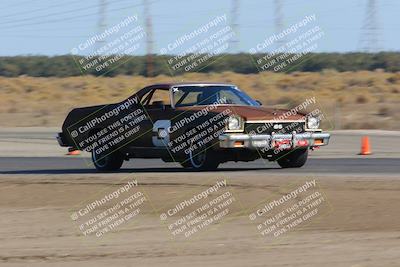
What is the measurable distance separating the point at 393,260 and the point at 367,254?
394 millimetres

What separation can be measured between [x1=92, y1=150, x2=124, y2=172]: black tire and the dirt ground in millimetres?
1954

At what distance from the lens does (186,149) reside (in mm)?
18859

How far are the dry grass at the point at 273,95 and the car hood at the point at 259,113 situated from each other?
18.7 metres

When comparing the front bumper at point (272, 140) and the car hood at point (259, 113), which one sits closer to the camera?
the front bumper at point (272, 140)

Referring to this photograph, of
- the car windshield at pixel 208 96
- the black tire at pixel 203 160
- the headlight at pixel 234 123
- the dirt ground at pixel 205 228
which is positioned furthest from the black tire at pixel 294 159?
the headlight at pixel 234 123

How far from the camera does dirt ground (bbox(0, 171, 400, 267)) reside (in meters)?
10.4

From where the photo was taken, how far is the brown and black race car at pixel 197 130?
1842 cm

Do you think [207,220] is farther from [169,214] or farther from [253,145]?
[253,145]

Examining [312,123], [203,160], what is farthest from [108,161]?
[312,123]

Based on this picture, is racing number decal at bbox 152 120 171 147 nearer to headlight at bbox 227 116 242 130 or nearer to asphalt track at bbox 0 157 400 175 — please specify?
asphalt track at bbox 0 157 400 175

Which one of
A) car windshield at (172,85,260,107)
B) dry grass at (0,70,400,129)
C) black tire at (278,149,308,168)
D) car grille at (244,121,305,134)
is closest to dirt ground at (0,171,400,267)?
car grille at (244,121,305,134)

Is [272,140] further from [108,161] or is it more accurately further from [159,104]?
[108,161]

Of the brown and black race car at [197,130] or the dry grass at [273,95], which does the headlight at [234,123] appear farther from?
the dry grass at [273,95]

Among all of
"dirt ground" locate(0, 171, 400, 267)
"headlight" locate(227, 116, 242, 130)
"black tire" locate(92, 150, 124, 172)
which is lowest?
"black tire" locate(92, 150, 124, 172)
